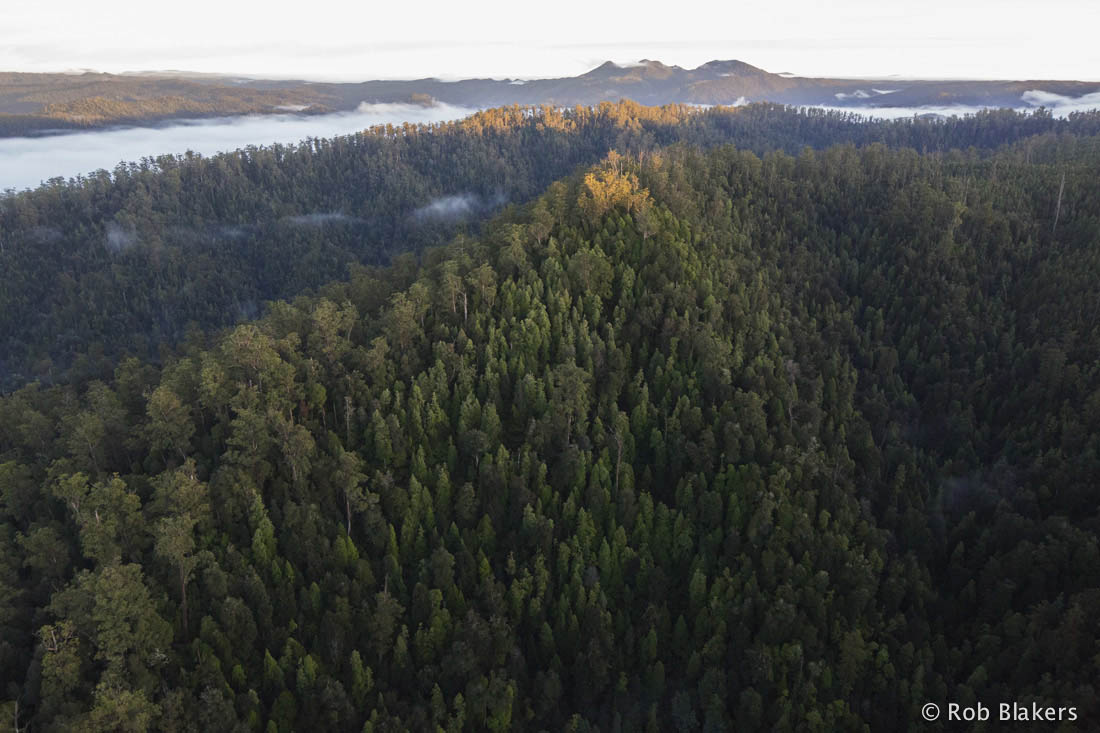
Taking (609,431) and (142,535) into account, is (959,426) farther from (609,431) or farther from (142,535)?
(142,535)

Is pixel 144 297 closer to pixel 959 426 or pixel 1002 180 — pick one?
pixel 959 426

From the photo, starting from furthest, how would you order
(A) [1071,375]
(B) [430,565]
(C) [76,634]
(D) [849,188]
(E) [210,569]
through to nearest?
(D) [849,188], (A) [1071,375], (B) [430,565], (E) [210,569], (C) [76,634]

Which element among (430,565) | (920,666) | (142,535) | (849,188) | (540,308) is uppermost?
Answer: (849,188)

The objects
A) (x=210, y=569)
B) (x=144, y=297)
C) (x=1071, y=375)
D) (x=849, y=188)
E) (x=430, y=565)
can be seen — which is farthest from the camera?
(x=144, y=297)

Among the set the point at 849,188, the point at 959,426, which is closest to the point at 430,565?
the point at 959,426

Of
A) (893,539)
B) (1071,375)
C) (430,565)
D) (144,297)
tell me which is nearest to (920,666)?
(893,539)

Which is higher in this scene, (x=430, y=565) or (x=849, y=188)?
(x=849, y=188)

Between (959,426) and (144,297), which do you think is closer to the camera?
(959,426)
